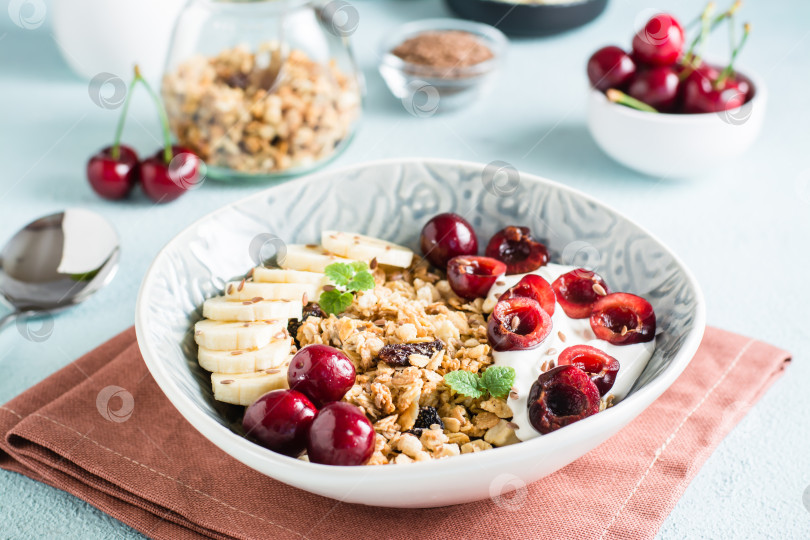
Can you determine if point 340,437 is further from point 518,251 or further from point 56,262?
point 56,262

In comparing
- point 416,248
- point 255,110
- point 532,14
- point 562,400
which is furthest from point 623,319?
point 532,14

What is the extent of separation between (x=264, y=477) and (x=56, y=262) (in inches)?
29.7

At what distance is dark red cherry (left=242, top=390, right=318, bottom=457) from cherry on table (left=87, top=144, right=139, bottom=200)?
1.10 meters

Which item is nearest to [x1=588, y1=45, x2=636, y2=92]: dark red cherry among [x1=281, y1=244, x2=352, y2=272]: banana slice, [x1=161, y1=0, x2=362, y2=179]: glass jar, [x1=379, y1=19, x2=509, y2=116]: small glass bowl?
[x1=379, y1=19, x2=509, y2=116]: small glass bowl

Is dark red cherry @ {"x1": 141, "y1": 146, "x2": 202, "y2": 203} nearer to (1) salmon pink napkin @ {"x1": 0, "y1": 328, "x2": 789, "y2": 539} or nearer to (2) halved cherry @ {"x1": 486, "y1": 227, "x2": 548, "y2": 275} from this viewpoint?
(1) salmon pink napkin @ {"x1": 0, "y1": 328, "x2": 789, "y2": 539}

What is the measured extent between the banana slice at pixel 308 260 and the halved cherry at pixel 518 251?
29 cm

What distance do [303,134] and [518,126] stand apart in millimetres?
737

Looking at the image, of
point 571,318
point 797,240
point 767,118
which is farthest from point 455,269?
point 767,118

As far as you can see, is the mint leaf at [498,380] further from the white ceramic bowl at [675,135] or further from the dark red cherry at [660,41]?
the dark red cherry at [660,41]

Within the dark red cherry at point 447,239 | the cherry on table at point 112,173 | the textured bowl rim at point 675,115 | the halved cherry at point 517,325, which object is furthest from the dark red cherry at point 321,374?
the textured bowl rim at point 675,115

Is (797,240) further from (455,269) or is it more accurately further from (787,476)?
(455,269)

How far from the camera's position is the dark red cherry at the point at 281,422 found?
1049 millimetres

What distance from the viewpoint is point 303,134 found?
194 centimetres

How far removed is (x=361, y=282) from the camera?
133cm
